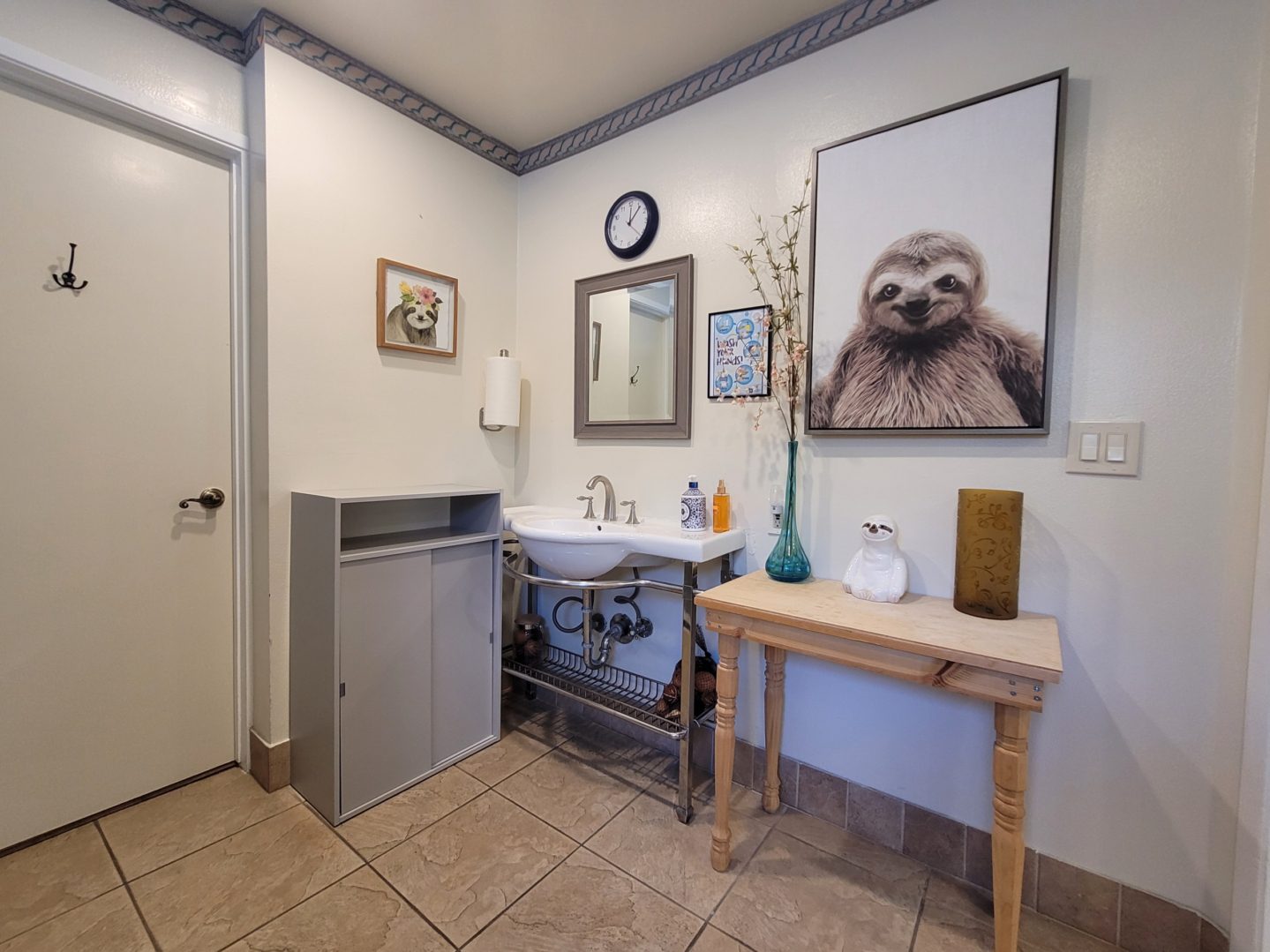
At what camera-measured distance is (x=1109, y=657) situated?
3.92ft

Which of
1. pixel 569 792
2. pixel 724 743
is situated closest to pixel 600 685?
pixel 569 792

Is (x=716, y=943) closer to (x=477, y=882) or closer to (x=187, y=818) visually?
(x=477, y=882)

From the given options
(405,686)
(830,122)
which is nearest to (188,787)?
(405,686)

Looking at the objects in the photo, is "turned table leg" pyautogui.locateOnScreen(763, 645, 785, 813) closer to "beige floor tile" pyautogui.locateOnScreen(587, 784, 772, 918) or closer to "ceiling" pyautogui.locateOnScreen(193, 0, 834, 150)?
"beige floor tile" pyautogui.locateOnScreen(587, 784, 772, 918)

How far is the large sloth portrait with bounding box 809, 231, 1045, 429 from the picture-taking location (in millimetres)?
1268

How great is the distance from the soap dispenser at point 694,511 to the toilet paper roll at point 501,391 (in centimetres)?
89

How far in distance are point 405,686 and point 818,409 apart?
5.24 feet

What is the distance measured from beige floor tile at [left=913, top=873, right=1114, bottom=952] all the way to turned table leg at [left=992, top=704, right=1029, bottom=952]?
21 cm

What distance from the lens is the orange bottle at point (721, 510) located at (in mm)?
1690

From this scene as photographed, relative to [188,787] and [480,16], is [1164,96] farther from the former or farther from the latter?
[188,787]

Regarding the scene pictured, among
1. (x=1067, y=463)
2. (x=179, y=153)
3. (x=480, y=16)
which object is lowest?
(x=1067, y=463)

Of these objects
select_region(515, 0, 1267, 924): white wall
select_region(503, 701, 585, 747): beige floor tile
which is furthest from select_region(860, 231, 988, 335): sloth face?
select_region(503, 701, 585, 747): beige floor tile

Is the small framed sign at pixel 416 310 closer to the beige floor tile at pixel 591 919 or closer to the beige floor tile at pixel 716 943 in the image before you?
the beige floor tile at pixel 591 919

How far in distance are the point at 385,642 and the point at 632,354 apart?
52.1 inches
